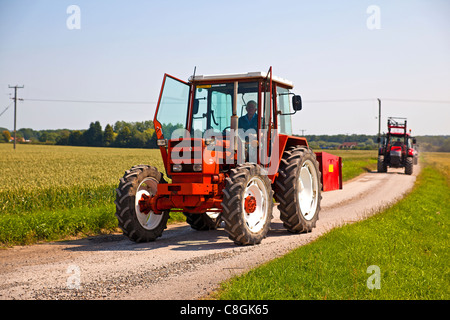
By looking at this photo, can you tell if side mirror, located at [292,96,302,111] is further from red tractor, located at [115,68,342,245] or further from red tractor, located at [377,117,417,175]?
red tractor, located at [377,117,417,175]

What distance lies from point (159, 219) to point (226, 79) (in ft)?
9.41

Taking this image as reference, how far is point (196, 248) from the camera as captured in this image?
25.4ft

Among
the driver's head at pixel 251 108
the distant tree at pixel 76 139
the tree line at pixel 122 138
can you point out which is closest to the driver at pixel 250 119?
the driver's head at pixel 251 108

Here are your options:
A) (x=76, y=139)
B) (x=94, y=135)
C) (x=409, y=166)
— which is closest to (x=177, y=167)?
(x=409, y=166)

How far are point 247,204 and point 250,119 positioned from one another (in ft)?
5.73

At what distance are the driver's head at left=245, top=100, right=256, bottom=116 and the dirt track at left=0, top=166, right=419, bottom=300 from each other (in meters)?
2.34

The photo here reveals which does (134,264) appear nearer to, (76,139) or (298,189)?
(298,189)

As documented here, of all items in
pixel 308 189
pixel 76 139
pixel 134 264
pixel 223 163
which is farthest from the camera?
pixel 76 139

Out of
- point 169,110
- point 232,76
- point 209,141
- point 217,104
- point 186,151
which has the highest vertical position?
point 232,76

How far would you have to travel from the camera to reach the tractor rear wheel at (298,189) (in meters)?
8.84

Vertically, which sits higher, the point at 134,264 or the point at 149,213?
the point at 149,213

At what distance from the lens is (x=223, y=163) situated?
8250mm

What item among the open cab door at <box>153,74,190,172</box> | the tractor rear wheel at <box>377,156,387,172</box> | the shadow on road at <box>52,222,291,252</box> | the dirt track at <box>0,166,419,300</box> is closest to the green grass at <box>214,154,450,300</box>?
the dirt track at <box>0,166,419,300</box>

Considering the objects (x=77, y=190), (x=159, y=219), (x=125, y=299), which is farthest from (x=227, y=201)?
(x=77, y=190)
